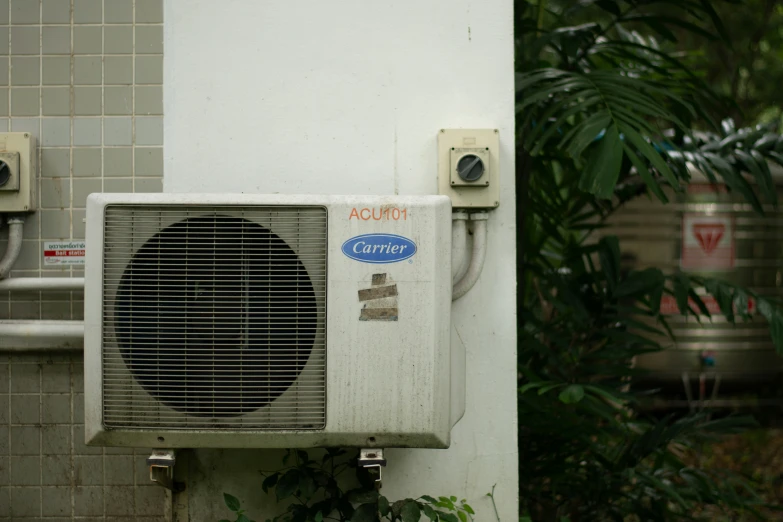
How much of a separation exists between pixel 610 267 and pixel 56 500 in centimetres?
196

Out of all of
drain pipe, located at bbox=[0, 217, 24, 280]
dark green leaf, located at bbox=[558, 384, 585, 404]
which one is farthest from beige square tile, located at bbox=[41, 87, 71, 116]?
dark green leaf, located at bbox=[558, 384, 585, 404]

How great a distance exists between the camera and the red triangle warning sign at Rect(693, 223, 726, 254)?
18.6ft

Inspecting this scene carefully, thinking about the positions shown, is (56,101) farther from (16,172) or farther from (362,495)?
(362,495)

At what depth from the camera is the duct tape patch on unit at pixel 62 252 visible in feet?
6.97

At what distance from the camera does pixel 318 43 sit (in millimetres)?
2084

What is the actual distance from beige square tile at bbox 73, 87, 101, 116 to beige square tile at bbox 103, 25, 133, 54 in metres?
0.13

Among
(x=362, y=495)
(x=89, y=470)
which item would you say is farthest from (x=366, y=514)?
(x=89, y=470)

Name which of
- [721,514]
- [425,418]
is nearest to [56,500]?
[425,418]

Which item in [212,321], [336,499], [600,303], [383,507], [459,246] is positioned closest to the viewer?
→ [212,321]

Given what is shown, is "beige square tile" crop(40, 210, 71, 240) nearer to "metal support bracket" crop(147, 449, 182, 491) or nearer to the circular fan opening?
the circular fan opening

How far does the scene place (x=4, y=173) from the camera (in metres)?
2.07

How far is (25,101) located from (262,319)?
1093mm

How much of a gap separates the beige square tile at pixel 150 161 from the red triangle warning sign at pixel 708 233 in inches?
187

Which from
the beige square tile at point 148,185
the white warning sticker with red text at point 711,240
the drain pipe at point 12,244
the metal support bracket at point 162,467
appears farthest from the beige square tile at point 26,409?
the white warning sticker with red text at point 711,240
